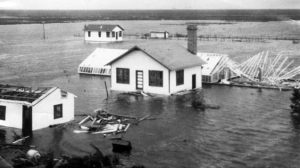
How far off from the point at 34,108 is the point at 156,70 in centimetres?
1488

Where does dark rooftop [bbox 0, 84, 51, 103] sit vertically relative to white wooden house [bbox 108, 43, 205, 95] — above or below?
below

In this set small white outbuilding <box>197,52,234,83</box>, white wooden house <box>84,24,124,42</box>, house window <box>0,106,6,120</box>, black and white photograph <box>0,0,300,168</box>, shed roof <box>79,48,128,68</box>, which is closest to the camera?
black and white photograph <box>0,0,300,168</box>

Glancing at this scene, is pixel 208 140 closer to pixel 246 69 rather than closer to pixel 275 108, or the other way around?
pixel 275 108

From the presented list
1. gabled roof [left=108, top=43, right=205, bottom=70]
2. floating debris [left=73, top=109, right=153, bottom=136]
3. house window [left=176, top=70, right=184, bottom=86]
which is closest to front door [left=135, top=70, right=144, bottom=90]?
gabled roof [left=108, top=43, right=205, bottom=70]

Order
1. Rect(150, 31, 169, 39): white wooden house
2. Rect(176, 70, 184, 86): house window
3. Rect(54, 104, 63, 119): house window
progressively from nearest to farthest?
1. Rect(54, 104, 63, 119): house window
2. Rect(176, 70, 184, 86): house window
3. Rect(150, 31, 169, 39): white wooden house

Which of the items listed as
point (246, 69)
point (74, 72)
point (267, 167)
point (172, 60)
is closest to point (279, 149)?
point (267, 167)

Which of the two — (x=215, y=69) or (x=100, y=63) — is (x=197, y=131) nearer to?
(x=215, y=69)

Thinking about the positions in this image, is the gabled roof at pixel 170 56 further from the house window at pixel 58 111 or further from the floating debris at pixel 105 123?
the house window at pixel 58 111

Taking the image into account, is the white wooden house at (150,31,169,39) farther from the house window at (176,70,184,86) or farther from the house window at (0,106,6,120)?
the house window at (0,106,6,120)

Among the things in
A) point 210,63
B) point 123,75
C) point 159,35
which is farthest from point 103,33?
point 123,75

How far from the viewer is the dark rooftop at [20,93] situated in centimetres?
3044

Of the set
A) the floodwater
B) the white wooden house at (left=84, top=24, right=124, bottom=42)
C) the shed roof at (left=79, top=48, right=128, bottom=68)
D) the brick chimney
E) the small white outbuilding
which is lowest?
the floodwater

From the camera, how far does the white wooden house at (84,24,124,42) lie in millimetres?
95625

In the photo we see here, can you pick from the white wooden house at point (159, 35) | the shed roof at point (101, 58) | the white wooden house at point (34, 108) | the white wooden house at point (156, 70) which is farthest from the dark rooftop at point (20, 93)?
the white wooden house at point (159, 35)
